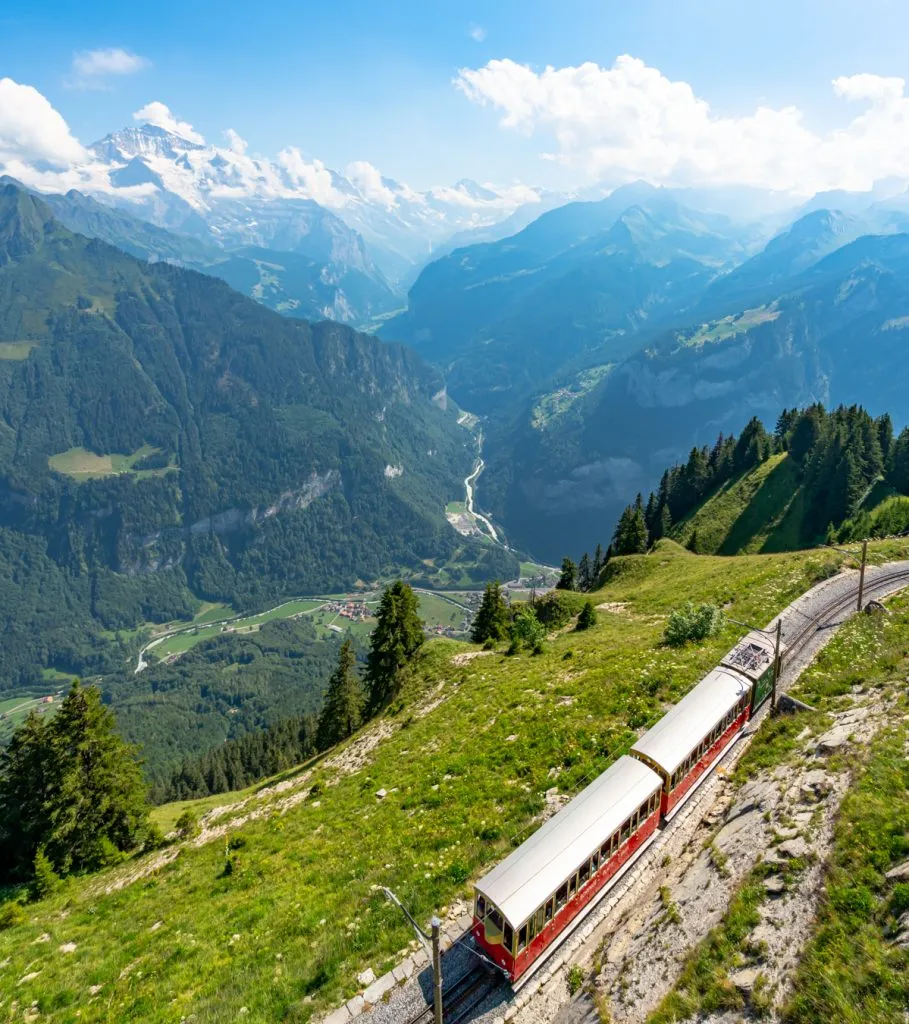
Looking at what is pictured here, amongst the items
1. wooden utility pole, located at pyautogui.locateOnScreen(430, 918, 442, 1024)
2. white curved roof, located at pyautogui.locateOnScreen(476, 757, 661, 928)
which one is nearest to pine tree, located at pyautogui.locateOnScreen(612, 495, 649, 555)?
white curved roof, located at pyautogui.locateOnScreen(476, 757, 661, 928)

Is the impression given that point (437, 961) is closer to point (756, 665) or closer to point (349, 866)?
point (349, 866)

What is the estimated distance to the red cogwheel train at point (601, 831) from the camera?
1836 centimetres

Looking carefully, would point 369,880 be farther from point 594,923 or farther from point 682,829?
point 682,829

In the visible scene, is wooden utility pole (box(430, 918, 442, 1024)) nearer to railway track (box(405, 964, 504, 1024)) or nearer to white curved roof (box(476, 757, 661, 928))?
railway track (box(405, 964, 504, 1024))

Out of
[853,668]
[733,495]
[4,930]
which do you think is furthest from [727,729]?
[733,495]

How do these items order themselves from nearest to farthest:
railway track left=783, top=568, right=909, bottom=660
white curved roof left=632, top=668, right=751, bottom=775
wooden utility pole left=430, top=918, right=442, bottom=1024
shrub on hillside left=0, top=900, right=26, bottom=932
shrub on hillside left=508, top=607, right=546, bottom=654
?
wooden utility pole left=430, top=918, right=442, bottom=1024
white curved roof left=632, top=668, right=751, bottom=775
shrub on hillside left=0, top=900, right=26, bottom=932
railway track left=783, top=568, right=909, bottom=660
shrub on hillside left=508, top=607, right=546, bottom=654

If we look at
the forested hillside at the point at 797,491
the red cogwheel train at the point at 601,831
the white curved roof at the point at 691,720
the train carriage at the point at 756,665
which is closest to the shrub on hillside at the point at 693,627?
the train carriage at the point at 756,665

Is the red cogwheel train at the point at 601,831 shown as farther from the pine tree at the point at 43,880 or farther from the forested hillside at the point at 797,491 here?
the forested hillside at the point at 797,491

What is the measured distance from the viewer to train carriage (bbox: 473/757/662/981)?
18188 mm

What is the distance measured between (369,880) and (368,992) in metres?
5.33

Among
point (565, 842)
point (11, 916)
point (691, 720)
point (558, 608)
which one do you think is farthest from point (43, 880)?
point (558, 608)

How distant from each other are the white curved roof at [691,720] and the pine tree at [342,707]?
162 feet

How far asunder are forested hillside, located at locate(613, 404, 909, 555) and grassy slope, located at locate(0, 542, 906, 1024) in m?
63.3

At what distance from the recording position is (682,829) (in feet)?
81.8
